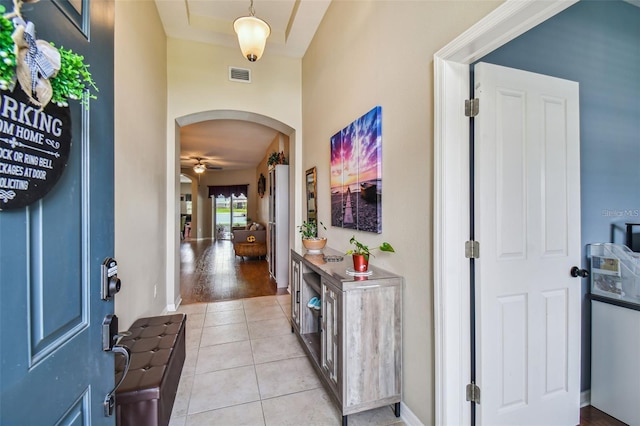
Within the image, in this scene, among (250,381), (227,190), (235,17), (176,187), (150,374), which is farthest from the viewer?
(227,190)

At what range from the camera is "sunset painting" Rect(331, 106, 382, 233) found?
2.11m

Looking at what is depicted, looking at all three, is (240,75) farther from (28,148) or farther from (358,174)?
(28,148)

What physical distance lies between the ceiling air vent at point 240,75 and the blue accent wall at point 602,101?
3.40m

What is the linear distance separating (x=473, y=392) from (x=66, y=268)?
188cm

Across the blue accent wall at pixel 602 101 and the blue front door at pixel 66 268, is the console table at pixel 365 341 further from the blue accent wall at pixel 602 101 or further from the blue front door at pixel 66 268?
the blue accent wall at pixel 602 101

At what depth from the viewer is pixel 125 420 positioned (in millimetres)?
1482

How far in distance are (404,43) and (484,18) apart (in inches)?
25.5

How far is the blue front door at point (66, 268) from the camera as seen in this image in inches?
22.1

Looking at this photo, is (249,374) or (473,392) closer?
(473,392)

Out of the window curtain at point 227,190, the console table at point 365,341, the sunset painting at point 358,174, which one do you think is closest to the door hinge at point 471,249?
the console table at point 365,341

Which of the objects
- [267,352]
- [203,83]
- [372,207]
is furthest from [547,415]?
[203,83]

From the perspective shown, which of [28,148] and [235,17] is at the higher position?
[235,17]

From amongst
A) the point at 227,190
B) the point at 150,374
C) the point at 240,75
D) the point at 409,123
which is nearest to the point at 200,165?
the point at 227,190

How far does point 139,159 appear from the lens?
261cm
